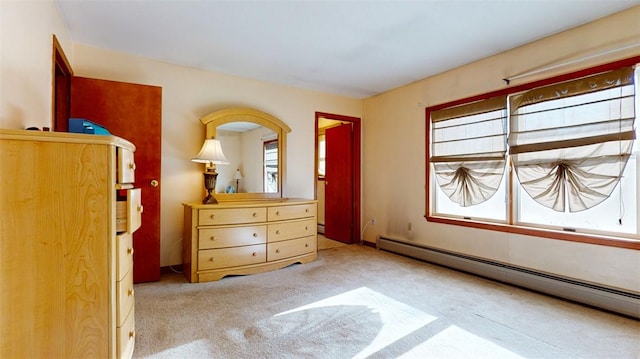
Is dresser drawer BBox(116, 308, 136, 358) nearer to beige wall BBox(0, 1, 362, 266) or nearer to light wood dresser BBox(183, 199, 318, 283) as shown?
beige wall BBox(0, 1, 362, 266)

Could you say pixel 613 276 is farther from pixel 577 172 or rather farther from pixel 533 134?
pixel 533 134

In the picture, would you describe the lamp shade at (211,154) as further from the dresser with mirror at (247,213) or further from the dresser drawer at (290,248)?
the dresser drawer at (290,248)

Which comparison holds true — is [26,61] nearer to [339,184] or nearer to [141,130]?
[141,130]

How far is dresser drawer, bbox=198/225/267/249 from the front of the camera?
3.01 m

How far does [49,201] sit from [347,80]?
3.50m

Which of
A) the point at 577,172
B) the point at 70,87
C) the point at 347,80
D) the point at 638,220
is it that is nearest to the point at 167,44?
the point at 70,87

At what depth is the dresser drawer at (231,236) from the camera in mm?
3006

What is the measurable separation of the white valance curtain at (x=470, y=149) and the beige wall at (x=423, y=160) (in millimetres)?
182

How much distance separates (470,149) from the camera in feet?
11.3

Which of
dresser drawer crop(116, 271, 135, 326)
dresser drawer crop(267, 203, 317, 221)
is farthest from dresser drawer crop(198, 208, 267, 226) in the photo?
dresser drawer crop(116, 271, 135, 326)

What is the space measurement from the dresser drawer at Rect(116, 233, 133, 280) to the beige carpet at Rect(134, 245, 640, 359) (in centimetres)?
64

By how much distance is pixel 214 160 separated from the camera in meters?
3.29

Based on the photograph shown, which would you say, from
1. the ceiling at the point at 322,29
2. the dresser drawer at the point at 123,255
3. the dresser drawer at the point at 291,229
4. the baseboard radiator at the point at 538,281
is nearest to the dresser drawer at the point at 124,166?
the dresser drawer at the point at 123,255

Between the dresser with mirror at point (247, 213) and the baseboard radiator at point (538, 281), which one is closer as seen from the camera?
the baseboard radiator at point (538, 281)
